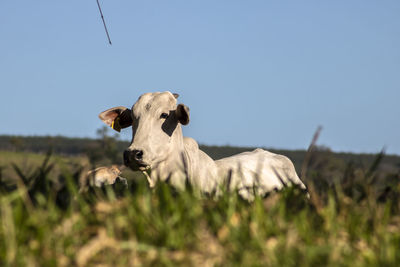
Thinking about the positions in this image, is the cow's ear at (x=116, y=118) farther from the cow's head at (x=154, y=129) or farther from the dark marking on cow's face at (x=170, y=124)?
the dark marking on cow's face at (x=170, y=124)

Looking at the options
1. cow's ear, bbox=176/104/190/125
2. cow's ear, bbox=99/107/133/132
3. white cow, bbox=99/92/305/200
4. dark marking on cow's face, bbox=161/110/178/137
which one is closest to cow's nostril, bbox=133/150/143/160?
white cow, bbox=99/92/305/200

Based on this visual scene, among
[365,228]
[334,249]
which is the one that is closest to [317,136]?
[365,228]

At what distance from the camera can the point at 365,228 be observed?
4508 millimetres

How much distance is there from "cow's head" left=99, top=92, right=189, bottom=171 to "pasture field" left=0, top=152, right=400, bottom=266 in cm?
355

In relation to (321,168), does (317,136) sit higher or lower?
higher

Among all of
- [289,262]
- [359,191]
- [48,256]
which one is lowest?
[359,191]

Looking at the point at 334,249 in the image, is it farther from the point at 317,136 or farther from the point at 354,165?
the point at 354,165

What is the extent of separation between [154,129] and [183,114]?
1.46 ft

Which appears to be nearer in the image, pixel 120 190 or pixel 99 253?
pixel 99 253

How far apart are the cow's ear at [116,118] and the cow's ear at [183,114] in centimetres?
124

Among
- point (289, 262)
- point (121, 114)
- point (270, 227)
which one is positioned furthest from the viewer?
point (121, 114)

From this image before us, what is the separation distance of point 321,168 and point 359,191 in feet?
1.78

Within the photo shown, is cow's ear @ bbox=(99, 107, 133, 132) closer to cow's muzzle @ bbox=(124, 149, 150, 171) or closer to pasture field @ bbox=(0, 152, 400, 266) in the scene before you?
cow's muzzle @ bbox=(124, 149, 150, 171)

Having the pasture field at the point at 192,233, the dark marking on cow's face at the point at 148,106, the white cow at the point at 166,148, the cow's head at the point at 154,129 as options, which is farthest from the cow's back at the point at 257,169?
the pasture field at the point at 192,233
